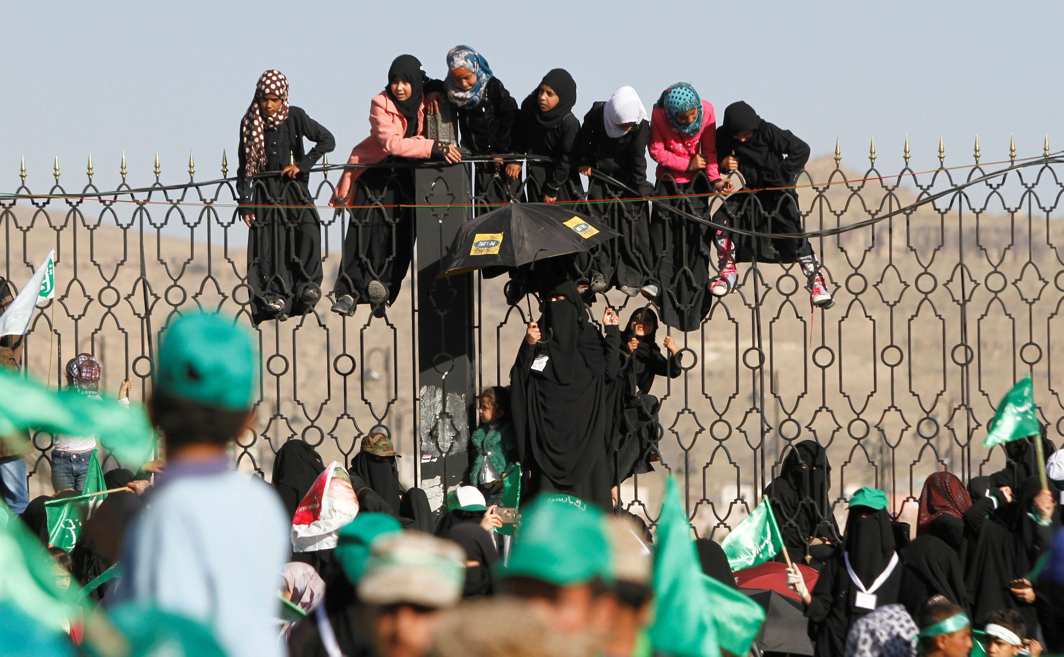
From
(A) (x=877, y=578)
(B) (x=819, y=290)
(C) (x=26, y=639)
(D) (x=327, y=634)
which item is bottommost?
(A) (x=877, y=578)

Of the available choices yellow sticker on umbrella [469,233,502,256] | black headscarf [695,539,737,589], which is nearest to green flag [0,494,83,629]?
black headscarf [695,539,737,589]

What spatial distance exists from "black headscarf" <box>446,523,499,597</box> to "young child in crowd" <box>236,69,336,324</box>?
2891mm

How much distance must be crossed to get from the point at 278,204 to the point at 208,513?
23.3 ft

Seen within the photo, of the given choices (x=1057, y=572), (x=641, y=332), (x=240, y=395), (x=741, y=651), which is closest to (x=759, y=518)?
(x=641, y=332)

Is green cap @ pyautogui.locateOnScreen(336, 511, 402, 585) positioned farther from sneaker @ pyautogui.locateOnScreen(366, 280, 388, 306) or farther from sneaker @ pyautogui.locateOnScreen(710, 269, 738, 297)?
sneaker @ pyautogui.locateOnScreen(710, 269, 738, 297)

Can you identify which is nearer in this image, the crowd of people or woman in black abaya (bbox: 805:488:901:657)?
woman in black abaya (bbox: 805:488:901:657)

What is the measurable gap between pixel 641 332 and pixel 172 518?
7.13 metres

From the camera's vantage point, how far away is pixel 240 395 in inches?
133

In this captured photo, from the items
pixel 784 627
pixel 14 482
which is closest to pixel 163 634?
pixel 784 627

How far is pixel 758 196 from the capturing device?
10539mm

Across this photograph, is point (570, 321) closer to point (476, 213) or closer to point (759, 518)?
point (476, 213)

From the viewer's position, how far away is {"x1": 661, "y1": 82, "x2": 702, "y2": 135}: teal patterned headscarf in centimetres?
1032

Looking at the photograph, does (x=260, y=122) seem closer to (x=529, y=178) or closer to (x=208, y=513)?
(x=529, y=178)

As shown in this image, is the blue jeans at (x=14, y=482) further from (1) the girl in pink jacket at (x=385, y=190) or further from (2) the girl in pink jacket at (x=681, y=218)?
(2) the girl in pink jacket at (x=681, y=218)
